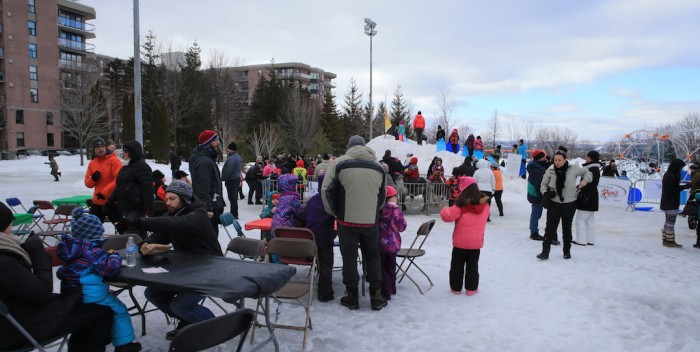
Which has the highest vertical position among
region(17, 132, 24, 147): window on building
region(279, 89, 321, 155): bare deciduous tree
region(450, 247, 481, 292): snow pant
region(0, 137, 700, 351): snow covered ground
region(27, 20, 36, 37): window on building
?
region(27, 20, 36, 37): window on building

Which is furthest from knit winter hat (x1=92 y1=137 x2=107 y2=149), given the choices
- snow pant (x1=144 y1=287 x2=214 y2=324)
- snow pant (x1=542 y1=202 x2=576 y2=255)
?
snow pant (x1=542 y1=202 x2=576 y2=255)

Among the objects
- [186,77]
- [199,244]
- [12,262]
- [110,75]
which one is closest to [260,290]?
[199,244]

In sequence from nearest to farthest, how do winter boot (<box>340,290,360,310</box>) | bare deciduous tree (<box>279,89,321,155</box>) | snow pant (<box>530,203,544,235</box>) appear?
1. winter boot (<box>340,290,360,310</box>)
2. snow pant (<box>530,203,544,235</box>)
3. bare deciduous tree (<box>279,89,321,155</box>)

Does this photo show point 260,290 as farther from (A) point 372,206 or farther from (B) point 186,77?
(B) point 186,77

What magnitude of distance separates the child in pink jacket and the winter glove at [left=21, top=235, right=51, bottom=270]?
162 inches

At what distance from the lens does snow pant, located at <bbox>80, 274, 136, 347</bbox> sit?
3.21m

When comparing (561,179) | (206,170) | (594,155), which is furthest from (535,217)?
(206,170)

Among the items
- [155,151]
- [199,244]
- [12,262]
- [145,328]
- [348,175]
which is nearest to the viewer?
[12,262]

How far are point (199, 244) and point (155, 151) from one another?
33.4m

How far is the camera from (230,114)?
→ 155ft

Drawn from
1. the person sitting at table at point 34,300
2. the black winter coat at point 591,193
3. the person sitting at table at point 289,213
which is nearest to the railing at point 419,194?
the black winter coat at point 591,193

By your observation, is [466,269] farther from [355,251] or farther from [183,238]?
[183,238]

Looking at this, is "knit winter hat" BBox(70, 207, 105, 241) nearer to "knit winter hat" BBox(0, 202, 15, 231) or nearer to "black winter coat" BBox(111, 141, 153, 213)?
"knit winter hat" BBox(0, 202, 15, 231)

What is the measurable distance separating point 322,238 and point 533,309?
2.62m
